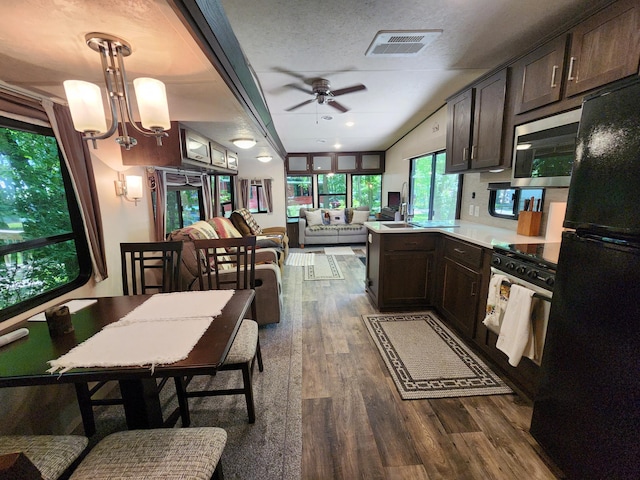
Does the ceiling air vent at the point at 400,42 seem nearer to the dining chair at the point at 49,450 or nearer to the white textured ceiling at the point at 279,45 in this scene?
the white textured ceiling at the point at 279,45

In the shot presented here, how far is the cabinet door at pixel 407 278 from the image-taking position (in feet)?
9.21

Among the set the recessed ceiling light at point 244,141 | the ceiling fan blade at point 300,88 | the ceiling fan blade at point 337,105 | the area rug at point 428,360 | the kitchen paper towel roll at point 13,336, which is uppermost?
the ceiling fan blade at point 300,88

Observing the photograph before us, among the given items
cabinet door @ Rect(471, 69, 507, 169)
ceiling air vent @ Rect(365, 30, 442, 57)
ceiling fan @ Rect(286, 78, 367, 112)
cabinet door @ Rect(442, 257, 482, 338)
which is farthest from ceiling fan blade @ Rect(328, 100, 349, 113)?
cabinet door @ Rect(442, 257, 482, 338)

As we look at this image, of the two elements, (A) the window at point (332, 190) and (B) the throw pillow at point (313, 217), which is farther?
(A) the window at point (332, 190)

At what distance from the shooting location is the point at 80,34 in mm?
979

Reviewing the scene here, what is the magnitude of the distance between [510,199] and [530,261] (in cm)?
125

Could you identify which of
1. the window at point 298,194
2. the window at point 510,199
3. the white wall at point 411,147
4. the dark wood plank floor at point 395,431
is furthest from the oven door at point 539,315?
the window at point 298,194

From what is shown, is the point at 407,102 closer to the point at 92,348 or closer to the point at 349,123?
the point at 349,123

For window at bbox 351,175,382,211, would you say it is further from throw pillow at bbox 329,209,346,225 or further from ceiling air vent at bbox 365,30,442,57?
ceiling air vent at bbox 365,30,442,57

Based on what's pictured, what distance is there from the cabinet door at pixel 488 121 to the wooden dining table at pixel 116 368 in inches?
91.1

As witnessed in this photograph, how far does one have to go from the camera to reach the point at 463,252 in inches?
91.3

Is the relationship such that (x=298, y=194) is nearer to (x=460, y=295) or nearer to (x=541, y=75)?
(x=460, y=295)

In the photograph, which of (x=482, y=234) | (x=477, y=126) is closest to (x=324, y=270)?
(x=482, y=234)

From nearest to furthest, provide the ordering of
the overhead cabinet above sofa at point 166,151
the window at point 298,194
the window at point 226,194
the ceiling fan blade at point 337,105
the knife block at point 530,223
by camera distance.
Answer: the knife block at point 530,223 → the overhead cabinet above sofa at point 166,151 → the ceiling fan blade at point 337,105 → the window at point 226,194 → the window at point 298,194
